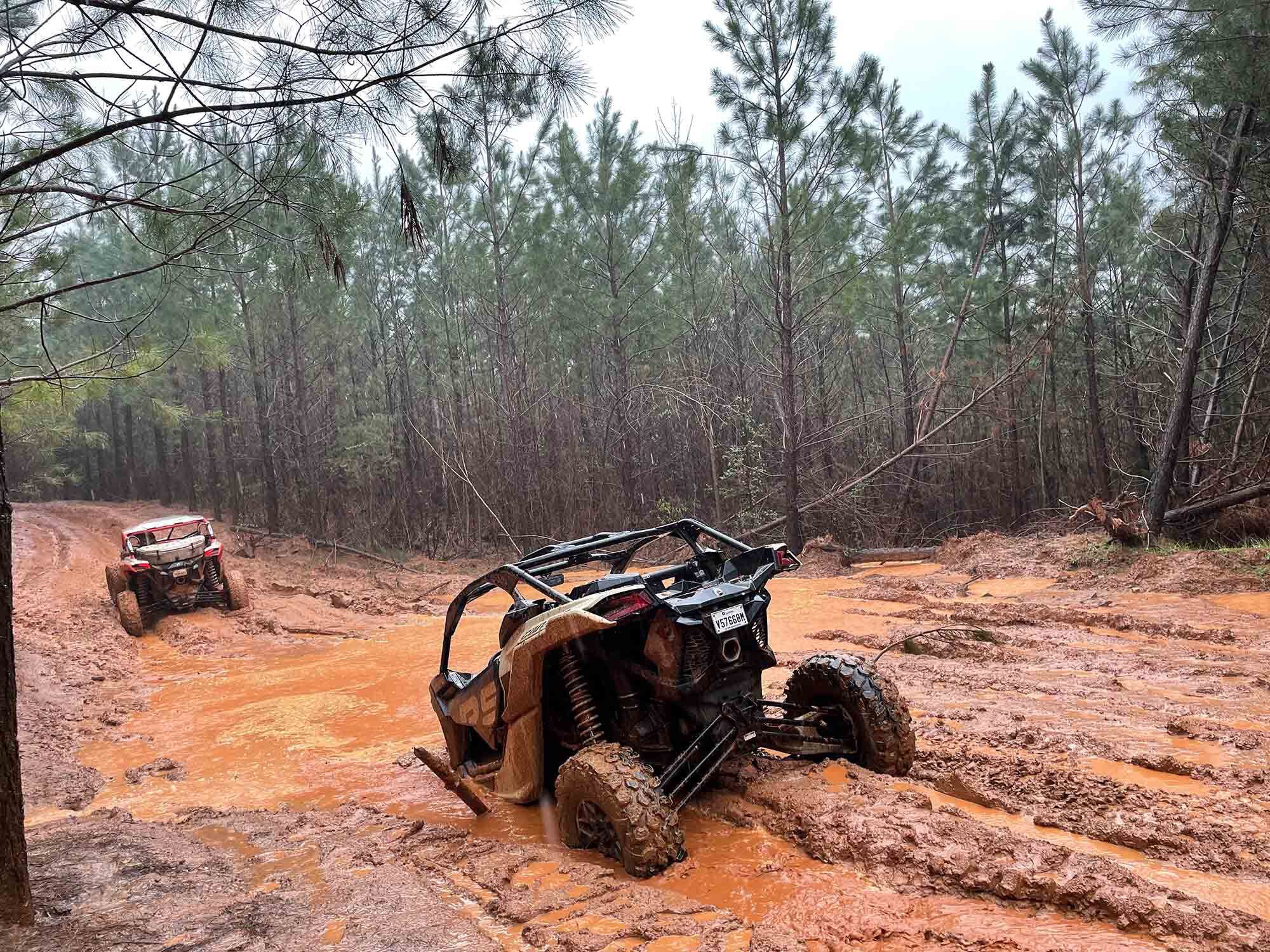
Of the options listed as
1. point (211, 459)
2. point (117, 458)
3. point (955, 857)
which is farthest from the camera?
point (117, 458)

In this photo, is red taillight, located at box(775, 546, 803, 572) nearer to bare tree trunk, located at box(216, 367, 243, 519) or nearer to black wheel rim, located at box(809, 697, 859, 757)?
black wheel rim, located at box(809, 697, 859, 757)

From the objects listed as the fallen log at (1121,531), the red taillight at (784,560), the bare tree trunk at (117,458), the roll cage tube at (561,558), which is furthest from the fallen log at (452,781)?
the bare tree trunk at (117,458)

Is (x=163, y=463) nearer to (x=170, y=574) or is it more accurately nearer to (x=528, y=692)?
(x=170, y=574)

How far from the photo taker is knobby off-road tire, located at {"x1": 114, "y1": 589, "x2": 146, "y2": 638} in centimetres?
1298

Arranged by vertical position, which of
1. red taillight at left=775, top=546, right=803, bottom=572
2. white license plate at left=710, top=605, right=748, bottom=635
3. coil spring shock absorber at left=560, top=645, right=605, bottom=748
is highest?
red taillight at left=775, top=546, right=803, bottom=572

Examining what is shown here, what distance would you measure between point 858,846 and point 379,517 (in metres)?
21.7

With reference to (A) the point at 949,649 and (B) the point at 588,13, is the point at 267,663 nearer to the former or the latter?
(A) the point at 949,649

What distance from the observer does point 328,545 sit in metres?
22.0

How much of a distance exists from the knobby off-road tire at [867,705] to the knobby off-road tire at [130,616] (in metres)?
12.2

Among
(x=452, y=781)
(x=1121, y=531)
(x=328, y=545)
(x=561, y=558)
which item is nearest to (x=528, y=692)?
(x=452, y=781)

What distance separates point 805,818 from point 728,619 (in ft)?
3.21

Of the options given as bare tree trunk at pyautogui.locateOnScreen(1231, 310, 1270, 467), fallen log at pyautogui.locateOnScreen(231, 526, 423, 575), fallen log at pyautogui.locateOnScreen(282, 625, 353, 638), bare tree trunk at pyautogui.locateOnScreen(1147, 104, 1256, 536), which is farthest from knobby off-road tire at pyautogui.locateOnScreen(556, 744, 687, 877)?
fallen log at pyautogui.locateOnScreen(231, 526, 423, 575)

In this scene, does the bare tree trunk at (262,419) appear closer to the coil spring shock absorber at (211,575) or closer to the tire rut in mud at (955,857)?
the coil spring shock absorber at (211,575)

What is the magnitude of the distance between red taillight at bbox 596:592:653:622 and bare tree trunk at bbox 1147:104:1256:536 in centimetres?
1232
